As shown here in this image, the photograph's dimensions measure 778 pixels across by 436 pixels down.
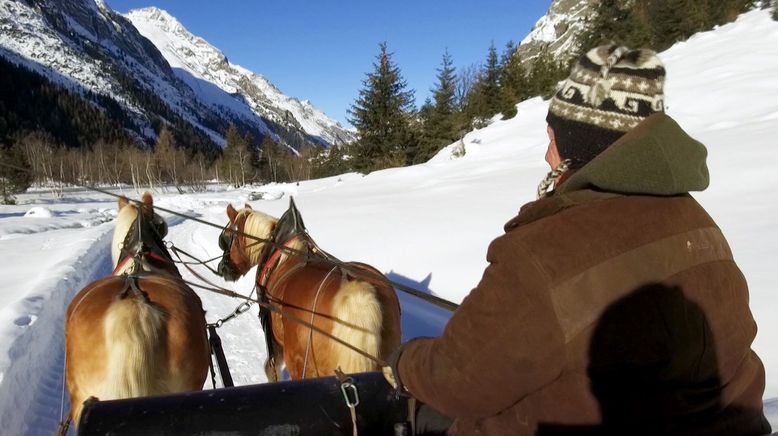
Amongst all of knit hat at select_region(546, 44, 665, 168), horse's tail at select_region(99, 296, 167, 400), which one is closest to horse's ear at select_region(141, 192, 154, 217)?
horse's tail at select_region(99, 296, 167, 400)

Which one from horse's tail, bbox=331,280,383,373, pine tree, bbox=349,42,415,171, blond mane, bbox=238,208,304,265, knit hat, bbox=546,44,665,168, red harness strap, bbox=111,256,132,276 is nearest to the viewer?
knit hat, bbox=546,44,665,168

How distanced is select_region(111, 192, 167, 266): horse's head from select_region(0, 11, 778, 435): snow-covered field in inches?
48.1

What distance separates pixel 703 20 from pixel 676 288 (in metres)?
36.4

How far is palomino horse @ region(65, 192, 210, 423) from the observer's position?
2.52m

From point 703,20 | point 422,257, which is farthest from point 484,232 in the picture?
point 703,20

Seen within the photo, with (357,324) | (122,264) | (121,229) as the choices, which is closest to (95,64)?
(121,229)

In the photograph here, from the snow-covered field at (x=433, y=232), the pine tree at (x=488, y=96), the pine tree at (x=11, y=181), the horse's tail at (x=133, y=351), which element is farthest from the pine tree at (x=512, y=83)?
the pine tree at (x=11, y=181)

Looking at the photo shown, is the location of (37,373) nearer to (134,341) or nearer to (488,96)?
(134,341)

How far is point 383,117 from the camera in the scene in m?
27.7

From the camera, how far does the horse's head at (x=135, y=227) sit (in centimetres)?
359

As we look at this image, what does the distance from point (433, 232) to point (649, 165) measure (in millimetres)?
7918

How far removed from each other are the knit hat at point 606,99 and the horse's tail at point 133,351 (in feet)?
7.96

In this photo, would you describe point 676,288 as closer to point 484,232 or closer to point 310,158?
point 484,232

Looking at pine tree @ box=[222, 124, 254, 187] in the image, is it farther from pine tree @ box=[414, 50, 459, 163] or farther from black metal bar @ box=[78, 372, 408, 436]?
black metal bar @ box=[78, 372, 408, 436]
